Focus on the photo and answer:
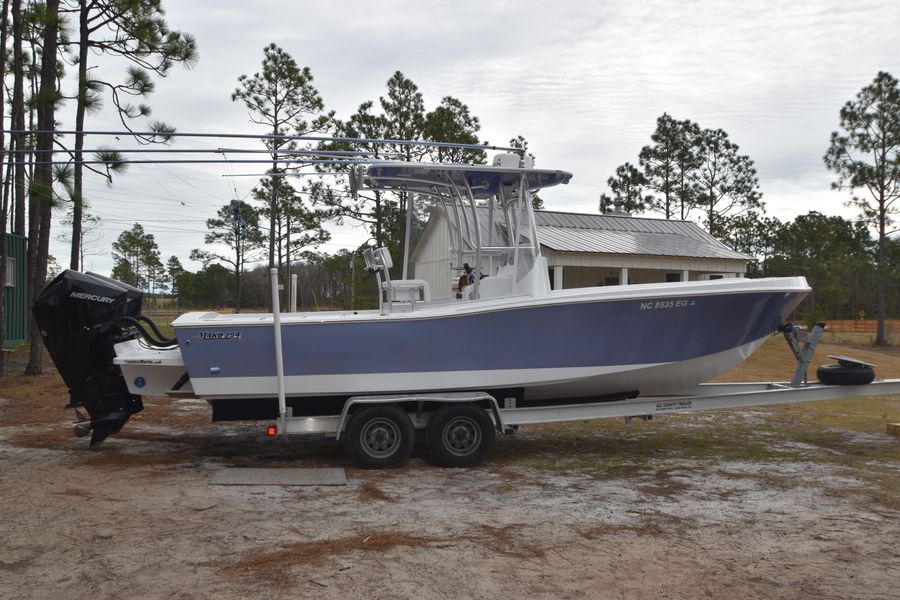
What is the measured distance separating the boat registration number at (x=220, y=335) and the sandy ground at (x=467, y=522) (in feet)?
4.11

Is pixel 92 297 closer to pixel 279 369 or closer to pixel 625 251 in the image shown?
pixel 279 369

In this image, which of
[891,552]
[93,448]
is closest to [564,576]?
[891,552]

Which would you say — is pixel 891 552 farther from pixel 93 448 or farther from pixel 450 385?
pixel 93 448

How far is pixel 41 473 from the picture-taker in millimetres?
6668

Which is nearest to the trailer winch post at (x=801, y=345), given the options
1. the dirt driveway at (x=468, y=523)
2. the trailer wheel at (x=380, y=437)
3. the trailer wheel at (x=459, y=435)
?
the dirt driveway at (x=468, y=523)

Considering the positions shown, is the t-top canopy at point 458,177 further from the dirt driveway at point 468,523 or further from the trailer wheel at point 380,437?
the dirt driveway at point 468,523

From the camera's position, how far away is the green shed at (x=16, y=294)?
18.9 m

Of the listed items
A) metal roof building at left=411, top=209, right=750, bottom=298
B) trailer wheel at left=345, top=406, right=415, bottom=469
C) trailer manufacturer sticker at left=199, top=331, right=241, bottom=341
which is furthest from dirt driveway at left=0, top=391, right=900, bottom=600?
metal roof building at left=411, top=209, right=750, bottom=298

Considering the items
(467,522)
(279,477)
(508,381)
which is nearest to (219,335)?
(279,477)

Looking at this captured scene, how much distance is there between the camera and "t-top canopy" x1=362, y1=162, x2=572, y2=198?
758 cm

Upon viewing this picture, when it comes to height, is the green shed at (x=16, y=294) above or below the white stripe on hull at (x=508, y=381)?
above

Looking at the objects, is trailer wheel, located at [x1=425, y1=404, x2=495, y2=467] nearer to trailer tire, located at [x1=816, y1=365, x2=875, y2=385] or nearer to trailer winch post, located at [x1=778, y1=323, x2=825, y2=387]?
trailer winch post, located at [x1=778, y1=323, x2=825, y2=387]

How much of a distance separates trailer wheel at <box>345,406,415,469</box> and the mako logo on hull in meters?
2.69

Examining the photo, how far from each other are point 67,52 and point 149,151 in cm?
1066
